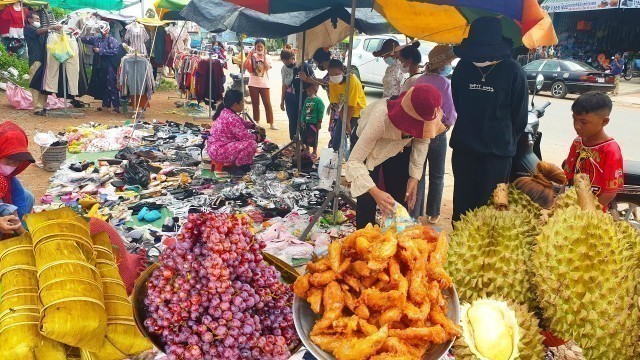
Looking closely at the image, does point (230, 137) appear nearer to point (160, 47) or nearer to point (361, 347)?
point (361, 347)

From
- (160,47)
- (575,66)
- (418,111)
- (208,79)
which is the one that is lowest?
(208,79)

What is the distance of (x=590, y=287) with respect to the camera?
5.55ft

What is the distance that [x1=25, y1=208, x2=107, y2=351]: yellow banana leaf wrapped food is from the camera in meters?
1.50

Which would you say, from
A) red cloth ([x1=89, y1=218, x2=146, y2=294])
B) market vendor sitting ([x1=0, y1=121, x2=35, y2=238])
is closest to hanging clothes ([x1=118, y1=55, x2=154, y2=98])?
market vendor sitting ([x1=0, y1=121, x2=35, y2=238])

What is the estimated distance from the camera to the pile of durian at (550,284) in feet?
5.50

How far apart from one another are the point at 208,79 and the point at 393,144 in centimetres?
981

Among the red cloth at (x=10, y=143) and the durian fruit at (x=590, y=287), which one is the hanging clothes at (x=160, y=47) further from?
the durian fruit at (x=590, y=287)

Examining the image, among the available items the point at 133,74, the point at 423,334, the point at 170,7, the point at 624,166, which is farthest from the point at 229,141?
the point at 423,334

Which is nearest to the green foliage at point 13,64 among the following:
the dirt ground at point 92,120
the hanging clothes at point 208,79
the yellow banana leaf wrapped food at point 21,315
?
the dirt ground at point 92,120

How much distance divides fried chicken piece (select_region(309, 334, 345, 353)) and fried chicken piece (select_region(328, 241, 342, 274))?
235 mm

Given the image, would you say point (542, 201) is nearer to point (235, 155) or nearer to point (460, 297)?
point (460, 297)

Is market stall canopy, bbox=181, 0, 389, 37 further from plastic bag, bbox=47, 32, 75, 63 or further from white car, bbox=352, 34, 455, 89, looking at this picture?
white car, bbox=352, 34, 455, 89

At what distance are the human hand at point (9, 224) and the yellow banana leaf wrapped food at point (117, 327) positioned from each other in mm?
620

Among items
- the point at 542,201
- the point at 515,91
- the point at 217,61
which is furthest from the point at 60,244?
the point at 217,61
